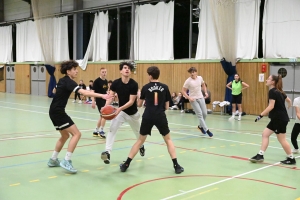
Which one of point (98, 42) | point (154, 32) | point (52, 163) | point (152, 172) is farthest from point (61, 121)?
point (98, 42)

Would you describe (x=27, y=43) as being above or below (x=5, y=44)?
below

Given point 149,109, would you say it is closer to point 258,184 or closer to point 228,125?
point 258,184

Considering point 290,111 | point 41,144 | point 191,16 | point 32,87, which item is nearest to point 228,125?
point 290,111

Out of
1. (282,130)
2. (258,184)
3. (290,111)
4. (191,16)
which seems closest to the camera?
(258,184)

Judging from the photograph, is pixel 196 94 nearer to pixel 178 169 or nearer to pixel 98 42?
pixel 178 169

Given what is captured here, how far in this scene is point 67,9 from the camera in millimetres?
25797

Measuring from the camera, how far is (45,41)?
22297mm

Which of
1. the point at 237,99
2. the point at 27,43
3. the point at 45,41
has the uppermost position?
the point at 27,43

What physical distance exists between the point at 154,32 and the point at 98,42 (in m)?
4.92

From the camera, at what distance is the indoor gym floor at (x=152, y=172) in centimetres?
485

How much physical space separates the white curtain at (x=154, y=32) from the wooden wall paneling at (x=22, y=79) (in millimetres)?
11932

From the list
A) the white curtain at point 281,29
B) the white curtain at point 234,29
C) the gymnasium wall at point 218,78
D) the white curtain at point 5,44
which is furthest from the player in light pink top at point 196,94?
the white curtain at point 5,44

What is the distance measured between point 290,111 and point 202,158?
8899 millimetres

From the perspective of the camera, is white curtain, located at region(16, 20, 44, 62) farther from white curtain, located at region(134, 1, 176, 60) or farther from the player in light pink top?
the player in light pink top
